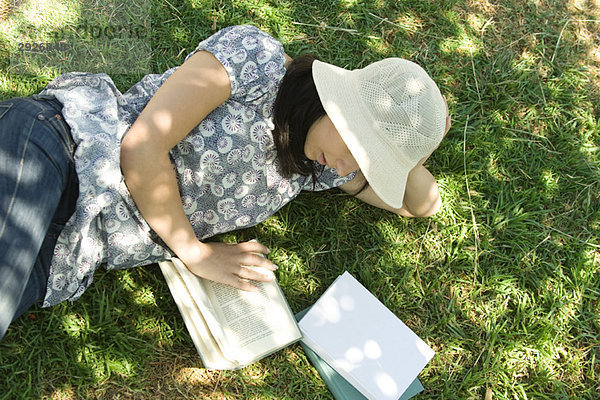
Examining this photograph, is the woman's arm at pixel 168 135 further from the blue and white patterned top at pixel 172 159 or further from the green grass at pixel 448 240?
the green grass at pixel 448 240

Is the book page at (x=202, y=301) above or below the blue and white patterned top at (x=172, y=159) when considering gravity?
below

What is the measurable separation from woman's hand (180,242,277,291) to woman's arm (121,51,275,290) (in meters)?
0.14

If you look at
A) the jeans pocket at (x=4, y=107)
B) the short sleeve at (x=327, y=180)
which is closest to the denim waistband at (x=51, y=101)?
the jeans pocket at (x=4, y=107)

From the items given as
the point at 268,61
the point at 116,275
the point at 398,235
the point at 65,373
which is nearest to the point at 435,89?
the point at 268,61

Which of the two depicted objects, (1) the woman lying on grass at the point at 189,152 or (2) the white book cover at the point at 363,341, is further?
(2) the white book cover at the point at 363,341

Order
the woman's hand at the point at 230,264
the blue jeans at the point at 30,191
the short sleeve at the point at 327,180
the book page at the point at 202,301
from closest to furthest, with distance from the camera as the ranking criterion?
the blue jeans at the point at 30,191, the book page at the point at 202,301, the woman's hand at the point at 230,264, the short sleeve at the point at 327,180

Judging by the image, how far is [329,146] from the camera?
2211 millimetres

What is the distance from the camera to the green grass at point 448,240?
2662 millimetres

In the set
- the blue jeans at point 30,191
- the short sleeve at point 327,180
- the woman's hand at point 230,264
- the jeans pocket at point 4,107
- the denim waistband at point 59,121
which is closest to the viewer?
the blue jeans at point 30,191

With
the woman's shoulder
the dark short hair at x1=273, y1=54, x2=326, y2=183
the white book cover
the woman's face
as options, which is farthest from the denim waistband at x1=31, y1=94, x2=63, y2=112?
the white book cover

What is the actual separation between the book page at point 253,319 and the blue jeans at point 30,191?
0.81 metres

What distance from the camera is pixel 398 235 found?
3.15 meters

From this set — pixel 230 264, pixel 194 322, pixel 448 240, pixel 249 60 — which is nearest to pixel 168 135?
pixel 249 60

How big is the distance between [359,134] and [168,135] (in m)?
0.81
